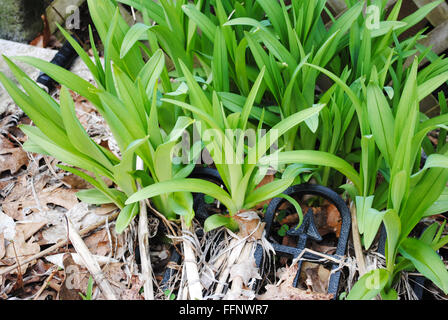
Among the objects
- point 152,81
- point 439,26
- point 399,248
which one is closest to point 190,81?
point 152,81

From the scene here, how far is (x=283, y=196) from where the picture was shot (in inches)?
44.0

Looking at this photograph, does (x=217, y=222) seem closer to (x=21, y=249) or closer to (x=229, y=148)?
(x=229, y=148)

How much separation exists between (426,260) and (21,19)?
185cm

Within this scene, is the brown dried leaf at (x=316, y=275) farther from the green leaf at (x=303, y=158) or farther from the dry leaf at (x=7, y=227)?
the dry leaf at (x=7, y=227)

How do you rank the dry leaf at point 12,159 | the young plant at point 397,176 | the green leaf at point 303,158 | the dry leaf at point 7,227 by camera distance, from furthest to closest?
the dry leaf at point 12,159 → the dry leaf at point 7,227 → the green leaf at point 303,158 → the young plant at point 397,176

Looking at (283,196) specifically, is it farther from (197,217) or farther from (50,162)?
(50,162)

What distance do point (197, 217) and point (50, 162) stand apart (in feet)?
1.84

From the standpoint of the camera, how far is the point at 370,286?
0.96 metres

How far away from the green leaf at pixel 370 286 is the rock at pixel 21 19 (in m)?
1.75

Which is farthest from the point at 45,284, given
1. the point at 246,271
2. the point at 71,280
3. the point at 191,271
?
the point at 246,271

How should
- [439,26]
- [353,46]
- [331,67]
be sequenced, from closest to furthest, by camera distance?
[353,46] < [331,67] < [439,26]

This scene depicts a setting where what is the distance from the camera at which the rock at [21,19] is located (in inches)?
74.5

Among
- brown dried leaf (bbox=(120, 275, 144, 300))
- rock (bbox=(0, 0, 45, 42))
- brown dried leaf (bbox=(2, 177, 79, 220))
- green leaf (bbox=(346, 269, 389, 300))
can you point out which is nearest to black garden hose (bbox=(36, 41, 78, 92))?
rock (bbox=(0, 0, 45, 42))

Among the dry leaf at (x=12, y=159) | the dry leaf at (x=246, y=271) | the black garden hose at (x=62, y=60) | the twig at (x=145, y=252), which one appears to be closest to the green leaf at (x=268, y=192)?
the dry leaf at (x=246, y=271)
